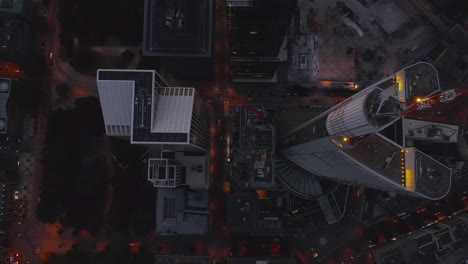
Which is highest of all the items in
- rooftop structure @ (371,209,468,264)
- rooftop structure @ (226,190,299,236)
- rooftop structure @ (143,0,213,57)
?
rooftop structure @ (143,0,213,57)

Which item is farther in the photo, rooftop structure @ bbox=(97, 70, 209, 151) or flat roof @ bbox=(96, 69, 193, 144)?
rooftop structure @ bbox=(97, 70, 209, 151)

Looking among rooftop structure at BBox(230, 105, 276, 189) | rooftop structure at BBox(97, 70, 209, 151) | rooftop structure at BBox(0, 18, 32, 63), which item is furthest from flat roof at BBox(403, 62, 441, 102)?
rooftop structure at BBox(0, 18, 32, 63)

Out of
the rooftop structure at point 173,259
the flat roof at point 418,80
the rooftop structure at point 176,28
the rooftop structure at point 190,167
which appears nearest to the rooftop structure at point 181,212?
the rooftop structure at point 190,167

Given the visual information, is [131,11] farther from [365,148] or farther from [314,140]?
[365,148]

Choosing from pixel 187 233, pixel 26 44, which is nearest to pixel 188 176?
pixel 187 233

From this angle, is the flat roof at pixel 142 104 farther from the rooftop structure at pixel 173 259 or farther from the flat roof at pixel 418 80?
the flat roof at pixel 418 80

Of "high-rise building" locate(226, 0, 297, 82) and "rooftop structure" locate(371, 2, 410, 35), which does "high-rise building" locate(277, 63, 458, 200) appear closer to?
"high-rise building" locate(226, 0, 297, 82)

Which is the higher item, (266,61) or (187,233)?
(266,61)

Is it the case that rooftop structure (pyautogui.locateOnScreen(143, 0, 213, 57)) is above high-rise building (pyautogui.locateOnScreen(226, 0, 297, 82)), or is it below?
above
